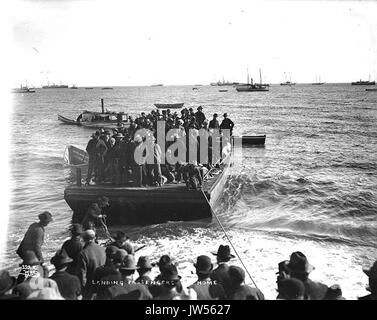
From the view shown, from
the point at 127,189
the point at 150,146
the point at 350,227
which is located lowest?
the point at 350,227

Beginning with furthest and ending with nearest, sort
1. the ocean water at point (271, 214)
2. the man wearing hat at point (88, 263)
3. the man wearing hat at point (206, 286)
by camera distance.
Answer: the ocean water at point (271, 214) < the man wearing hat at point (88, 263) < the man wearing hat at point (206, 286)

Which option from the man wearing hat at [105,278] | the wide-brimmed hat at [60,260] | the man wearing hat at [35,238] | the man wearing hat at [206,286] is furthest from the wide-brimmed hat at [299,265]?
the man wearing hat at [35,238]

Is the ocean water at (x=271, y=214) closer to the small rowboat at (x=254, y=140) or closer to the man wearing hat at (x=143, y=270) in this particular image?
the small rowboat at (x=254, y=140)

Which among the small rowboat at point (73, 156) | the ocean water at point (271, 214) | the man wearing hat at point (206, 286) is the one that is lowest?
the ocean water at point (271, 214)

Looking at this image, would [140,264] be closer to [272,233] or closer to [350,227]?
[272,233]

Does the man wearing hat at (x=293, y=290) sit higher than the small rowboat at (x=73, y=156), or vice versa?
the man wearing hat at (x=293, y=290)

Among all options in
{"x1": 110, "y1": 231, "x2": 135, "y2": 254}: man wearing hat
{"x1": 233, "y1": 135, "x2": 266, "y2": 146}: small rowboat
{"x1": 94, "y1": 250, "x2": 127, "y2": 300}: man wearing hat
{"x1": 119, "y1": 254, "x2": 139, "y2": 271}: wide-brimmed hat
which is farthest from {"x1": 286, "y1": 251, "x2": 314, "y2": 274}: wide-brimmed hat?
{"x1": 233, "y1": 135, "x2": 266, "y2": 146}: small rowboat

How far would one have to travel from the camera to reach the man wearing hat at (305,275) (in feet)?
15.2

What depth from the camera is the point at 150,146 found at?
10953 mm

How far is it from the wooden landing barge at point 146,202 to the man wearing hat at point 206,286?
20.7 ft

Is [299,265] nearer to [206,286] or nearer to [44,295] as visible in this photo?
[206,286]

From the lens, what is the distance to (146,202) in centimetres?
1120
